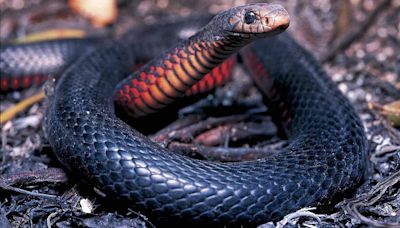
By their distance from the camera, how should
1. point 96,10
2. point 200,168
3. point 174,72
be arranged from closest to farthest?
point 200,168 < point 174,72 < point 96,10

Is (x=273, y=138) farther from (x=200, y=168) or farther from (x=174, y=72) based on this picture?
(x=200, y=168)

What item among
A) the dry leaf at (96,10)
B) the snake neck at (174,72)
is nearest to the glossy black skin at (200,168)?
the snake neck at (174,72)

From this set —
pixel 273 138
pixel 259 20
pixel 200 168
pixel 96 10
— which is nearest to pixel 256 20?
pixel 259 20

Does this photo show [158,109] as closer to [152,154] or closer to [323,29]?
[152,154]

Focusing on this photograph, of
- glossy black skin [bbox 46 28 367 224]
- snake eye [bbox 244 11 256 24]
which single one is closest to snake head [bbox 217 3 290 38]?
snake eye [bbox 244 11 256 24]

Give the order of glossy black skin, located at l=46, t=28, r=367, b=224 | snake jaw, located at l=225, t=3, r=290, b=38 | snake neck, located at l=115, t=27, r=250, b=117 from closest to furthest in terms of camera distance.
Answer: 1. glossy black skin, located at l=46, t=28, r=367, b=224
2. snake jaw, located at l=225, t=3, r=290, b=38
3. snake neck, located at l=115, t=27, r=250, b=117

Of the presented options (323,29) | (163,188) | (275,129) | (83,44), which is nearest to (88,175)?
(163,188)

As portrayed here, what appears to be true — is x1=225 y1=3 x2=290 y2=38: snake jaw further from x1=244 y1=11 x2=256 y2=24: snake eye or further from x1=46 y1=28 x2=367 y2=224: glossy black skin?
x1=46 y1=28 x2=367 y2=224: glossy black skin
